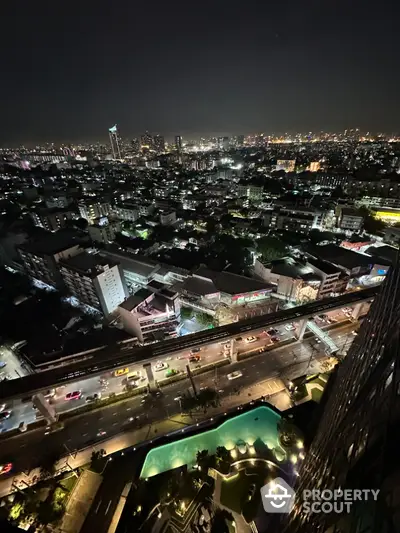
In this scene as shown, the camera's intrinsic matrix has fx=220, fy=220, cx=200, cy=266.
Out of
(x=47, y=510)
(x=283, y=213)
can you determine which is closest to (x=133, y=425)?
(x=47, y=510)

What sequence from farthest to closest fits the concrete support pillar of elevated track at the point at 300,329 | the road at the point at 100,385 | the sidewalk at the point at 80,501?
the concrete support pillar of elevated track at the point at 300,329 → the road at the point at 100,385 → the sidewalk at the point at 80,501

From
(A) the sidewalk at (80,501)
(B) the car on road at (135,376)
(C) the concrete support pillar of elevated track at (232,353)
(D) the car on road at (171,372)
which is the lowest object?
(B) the car on road at (135,376)

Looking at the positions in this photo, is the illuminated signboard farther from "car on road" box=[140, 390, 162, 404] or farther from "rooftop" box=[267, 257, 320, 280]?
"car on road" box=[140, 390, 162, 404]

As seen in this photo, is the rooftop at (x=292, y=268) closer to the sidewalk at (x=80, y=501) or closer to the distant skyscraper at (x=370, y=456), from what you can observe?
the distant skyscraper at (x=370, y=456)

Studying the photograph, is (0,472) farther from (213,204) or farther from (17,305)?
(213,204)

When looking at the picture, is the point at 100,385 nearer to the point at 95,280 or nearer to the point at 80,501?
the point at 80,501

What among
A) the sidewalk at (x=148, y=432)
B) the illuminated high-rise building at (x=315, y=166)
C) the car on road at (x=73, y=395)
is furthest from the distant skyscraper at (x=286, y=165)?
the car on road at (x=73, y=395)
